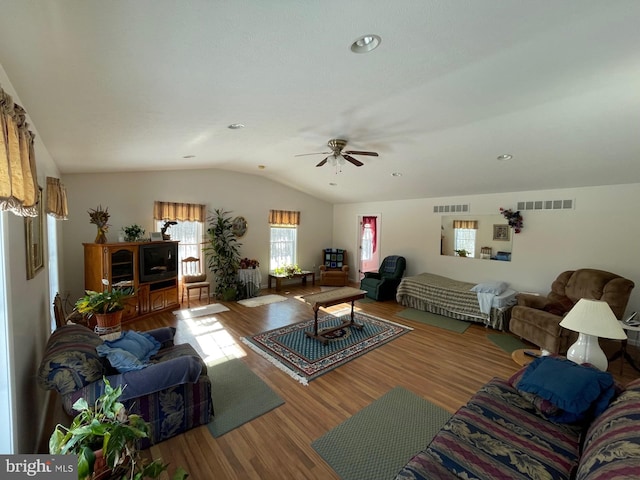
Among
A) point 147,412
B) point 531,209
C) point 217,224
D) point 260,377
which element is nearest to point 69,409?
point 147,412

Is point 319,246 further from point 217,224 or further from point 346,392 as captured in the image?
point 346,392

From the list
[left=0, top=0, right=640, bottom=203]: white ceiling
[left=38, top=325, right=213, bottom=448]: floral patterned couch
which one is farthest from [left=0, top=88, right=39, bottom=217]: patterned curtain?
[left=38, top=325, right=213, bottom=448]: floral patterned couch

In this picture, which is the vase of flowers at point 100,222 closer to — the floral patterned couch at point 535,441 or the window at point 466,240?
the floral patterned couch at point 535,441

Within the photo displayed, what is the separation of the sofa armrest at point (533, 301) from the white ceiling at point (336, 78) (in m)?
1.88

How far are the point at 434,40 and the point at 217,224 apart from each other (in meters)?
5.34

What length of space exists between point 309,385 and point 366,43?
3.02 meters

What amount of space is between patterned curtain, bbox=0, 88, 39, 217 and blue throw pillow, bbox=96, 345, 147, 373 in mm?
1307

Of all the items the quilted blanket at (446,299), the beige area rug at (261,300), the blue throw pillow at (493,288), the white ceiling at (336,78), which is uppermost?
the white ceiling at (336,78)

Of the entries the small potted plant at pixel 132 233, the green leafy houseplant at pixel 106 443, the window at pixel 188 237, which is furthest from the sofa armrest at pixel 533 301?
the small potted plant at pixel 132 233

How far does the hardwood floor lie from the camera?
6.32ft

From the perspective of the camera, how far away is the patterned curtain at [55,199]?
287cm

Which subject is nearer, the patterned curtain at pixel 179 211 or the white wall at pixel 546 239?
the white wall at pixel 546 239

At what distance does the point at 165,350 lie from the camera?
2729mm

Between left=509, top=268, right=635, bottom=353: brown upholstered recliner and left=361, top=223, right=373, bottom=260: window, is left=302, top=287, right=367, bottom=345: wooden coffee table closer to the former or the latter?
left=509, top=268, right=635, bottom=353: brown upholstered recliner
